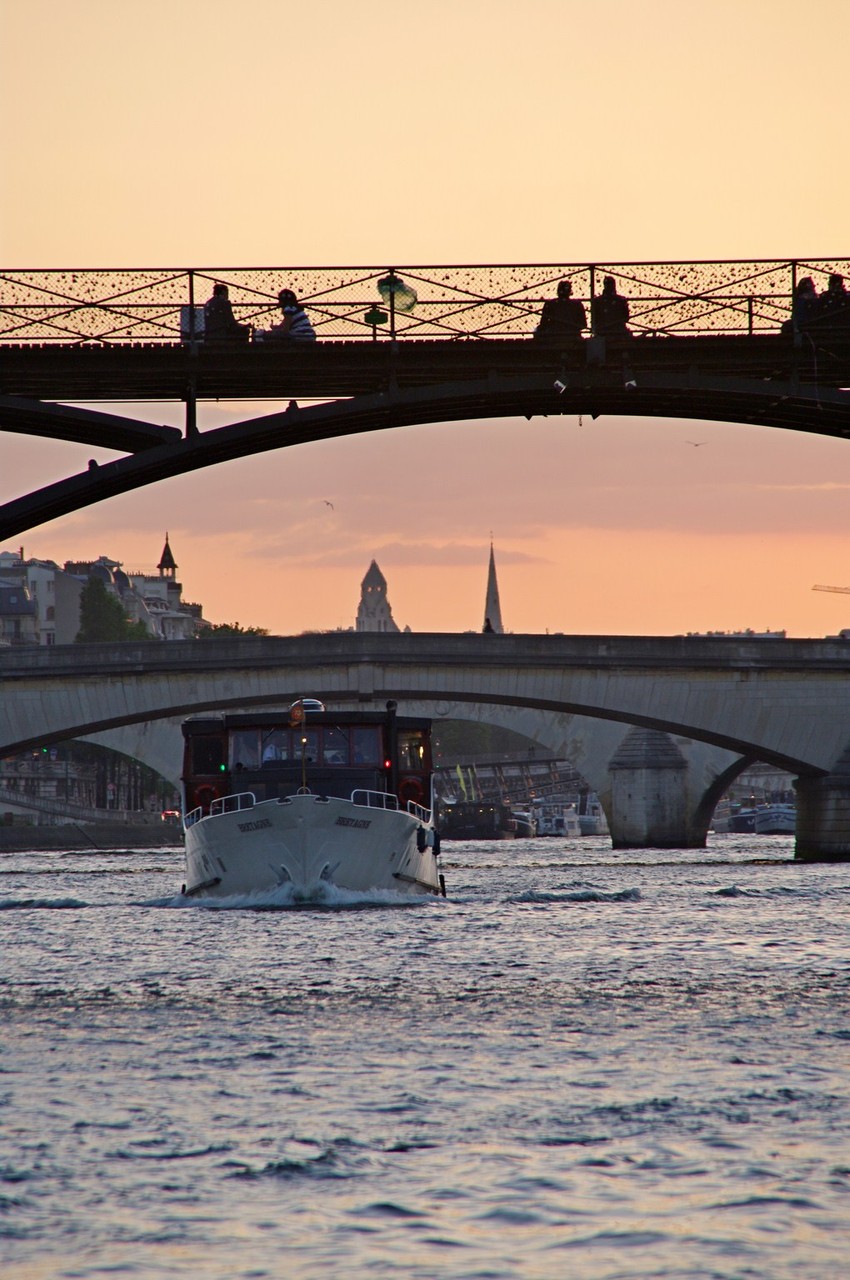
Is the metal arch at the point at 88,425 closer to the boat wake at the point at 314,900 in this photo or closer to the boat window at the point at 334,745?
the boat wake at the point at 314,900

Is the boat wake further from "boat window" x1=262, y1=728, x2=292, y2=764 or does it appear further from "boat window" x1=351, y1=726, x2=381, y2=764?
"boat window" x1=262, y1=728, x2=292, y2=764

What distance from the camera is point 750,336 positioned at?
22.9 m

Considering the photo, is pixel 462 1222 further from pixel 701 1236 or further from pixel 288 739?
pixel 288 739

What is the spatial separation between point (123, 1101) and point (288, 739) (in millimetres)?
26706

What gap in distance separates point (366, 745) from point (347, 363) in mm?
17847

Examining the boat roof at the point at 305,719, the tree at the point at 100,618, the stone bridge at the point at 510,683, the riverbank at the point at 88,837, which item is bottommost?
the riverbank at the point at 88,837

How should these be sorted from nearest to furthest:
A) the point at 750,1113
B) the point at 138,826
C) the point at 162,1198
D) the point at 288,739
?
the point at 162,1198, the point at 750,1113, the point at 288,739, the point at 138,826

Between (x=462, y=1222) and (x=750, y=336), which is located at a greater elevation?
(x=750, y=336)

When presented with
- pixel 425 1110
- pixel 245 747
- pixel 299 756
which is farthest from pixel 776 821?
pixel 425 1110

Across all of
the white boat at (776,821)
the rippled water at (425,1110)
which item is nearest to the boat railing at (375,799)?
the rippled water at (425,1110)

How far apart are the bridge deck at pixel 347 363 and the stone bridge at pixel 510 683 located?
4516 cm

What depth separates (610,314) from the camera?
2255 cm

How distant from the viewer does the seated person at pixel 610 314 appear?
73.2 ft

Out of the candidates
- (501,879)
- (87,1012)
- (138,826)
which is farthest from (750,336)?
(138,826)
